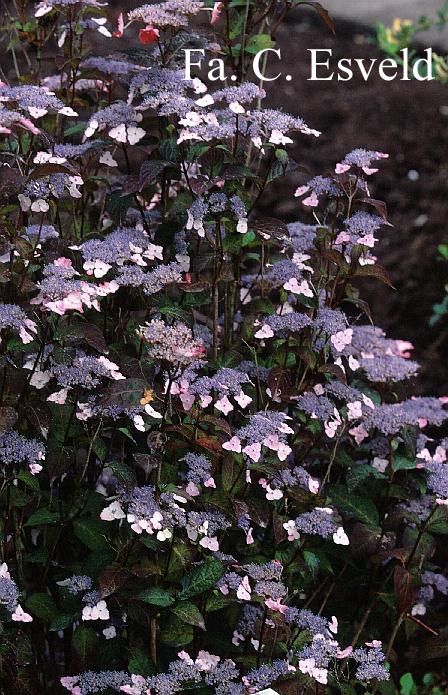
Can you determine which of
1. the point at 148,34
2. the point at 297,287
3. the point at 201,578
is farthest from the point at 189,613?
the point at 148,34

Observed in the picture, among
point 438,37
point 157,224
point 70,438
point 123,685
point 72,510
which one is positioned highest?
point 438,37

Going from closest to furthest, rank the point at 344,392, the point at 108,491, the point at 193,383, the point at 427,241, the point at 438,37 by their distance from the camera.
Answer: the point at 193,383 < the point at 344,392 < the point at 108,491 < the point at 427,241 < the point at 438,37

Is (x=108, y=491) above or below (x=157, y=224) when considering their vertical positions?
below

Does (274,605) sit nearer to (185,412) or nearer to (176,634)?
(176,634)

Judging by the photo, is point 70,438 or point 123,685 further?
point 70,438

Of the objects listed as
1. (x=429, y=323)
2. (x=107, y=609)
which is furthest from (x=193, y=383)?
(x=429, y=323)

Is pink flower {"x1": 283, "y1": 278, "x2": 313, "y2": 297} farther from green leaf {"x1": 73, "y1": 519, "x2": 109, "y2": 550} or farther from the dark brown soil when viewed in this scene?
the dark brown soil

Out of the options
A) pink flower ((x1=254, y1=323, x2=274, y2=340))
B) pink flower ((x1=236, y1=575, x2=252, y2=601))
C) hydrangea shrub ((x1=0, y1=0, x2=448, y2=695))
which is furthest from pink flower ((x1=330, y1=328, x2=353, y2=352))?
pink flower ((x1=236, y1=575, x2=252, y2=601))

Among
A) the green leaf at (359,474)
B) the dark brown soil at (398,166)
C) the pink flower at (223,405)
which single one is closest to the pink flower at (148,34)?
the pink flower at (223,405)

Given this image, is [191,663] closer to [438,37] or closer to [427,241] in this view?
[427,241]
